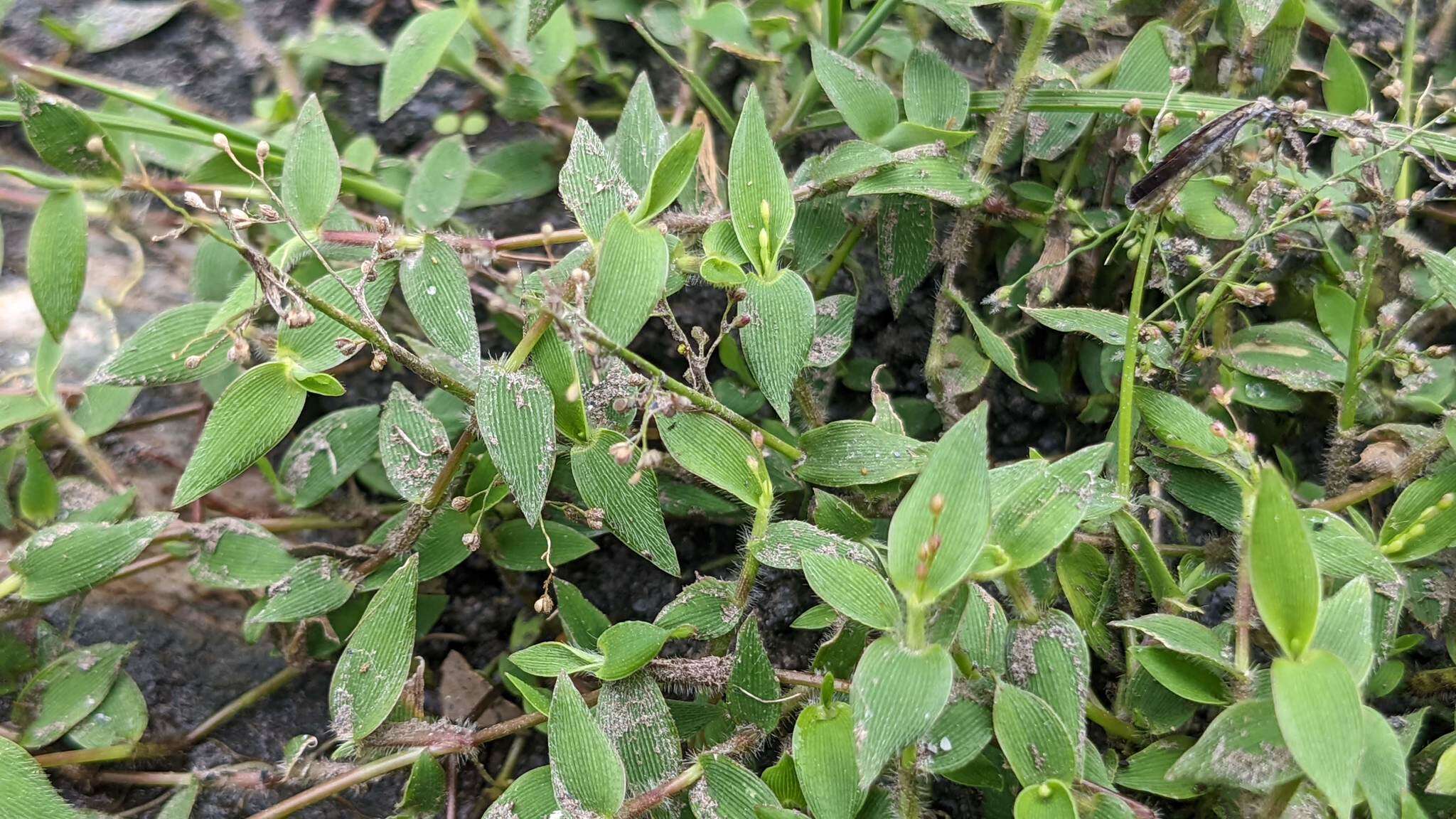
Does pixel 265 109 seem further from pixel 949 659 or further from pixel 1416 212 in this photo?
pixel 1416 212

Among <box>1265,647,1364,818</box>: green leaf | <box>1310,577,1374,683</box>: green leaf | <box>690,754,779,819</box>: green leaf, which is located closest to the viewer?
<box>1265,647,1364,818</box>: green leaf

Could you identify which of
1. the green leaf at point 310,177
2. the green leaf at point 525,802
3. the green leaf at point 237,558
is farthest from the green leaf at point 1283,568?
the green leaf at point 237,558

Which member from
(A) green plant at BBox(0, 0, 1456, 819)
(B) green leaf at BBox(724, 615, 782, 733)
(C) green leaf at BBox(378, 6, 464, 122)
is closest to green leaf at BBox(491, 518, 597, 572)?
(A) green plant at BBox(0, 0, 1456, 819)

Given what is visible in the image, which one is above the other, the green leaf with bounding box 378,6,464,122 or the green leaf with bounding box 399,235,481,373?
the green leaf with bounding box 378,6,464,122

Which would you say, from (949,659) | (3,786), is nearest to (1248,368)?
(949,659)

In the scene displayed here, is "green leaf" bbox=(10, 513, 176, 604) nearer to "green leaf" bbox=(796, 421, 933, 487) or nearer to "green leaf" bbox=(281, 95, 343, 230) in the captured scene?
"green leaf" bbox=(281, 95, 343, 230)

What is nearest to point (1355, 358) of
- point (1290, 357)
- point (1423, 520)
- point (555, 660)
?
point (1290, 357)

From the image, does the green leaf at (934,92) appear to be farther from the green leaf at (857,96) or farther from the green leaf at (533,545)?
the green leaf at (533,545)

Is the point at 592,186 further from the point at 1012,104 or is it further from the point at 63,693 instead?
the point at 63,693

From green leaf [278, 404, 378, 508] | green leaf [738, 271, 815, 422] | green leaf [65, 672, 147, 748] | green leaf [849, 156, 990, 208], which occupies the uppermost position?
green leaf [849, 156, 990, 208]
